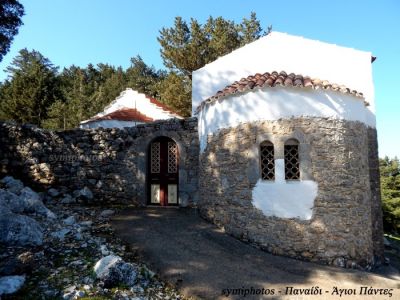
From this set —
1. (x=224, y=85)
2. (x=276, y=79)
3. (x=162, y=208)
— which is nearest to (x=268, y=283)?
(x=276, y=79)

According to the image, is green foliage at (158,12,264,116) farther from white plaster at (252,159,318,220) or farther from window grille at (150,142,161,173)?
white plaster at (252,159,318,220)

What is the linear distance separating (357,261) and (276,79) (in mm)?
4233

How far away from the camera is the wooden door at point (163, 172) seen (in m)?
9.60

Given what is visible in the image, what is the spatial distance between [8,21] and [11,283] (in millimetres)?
8057

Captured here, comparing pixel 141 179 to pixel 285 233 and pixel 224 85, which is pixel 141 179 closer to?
pixel 224 85

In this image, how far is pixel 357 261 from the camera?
594 centimetres

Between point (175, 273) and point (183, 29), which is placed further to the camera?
point (183, 29)

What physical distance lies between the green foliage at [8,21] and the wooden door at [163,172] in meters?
5.37

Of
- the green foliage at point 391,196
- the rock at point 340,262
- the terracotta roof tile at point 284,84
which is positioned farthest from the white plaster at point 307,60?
the green foliage at point 391,196

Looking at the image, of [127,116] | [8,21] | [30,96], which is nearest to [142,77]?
[30,96]

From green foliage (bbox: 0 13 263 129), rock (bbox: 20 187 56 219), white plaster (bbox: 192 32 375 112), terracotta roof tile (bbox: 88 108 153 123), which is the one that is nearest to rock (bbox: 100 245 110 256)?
rock (bbox: 20 187 56 219)

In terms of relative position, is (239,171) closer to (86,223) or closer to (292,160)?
(292,160)

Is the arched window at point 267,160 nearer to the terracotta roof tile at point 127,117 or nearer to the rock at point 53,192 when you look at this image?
the rock at point 53,192

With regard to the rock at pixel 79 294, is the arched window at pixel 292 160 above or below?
above
